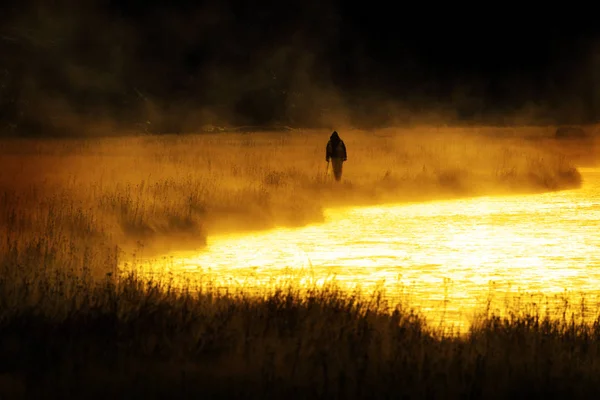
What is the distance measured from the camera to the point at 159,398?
9.19 m

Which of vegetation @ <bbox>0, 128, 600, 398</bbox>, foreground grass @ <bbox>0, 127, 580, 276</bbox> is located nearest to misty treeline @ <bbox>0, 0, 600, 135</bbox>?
A: foreground grass @ <bbox>0, 127, 580, 276</bbox>

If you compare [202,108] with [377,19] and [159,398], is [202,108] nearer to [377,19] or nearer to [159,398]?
[377,19]

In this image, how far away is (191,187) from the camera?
2703 centimetres

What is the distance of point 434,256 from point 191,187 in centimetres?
922

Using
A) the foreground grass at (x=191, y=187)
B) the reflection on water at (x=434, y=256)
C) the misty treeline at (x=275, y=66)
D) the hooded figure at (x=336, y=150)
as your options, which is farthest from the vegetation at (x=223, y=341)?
the misty treeline at (x=275, y=66)

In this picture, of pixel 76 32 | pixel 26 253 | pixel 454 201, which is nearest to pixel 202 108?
pixel 76 32

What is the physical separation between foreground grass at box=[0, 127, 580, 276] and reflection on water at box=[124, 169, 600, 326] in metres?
1.12

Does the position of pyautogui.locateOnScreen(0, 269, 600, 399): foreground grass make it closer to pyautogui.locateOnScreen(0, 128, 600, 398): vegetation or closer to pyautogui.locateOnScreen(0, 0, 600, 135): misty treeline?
pyautogui.locateOnScreen(0, 128, 600, 398): vegetation

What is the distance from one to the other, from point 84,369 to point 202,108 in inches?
3985

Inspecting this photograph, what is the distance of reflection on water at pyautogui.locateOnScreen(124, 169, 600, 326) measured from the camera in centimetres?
1522

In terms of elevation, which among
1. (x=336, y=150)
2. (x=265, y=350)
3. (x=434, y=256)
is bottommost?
(x=265, y=350)

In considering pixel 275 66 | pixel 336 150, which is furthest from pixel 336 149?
pixel 275 66

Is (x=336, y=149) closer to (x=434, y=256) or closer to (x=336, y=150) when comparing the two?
(x=336, y=150)

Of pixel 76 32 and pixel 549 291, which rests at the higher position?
pixel 76 32
